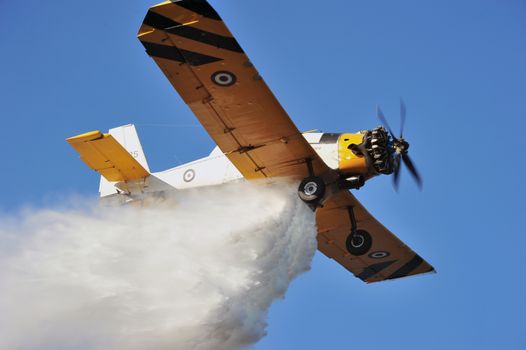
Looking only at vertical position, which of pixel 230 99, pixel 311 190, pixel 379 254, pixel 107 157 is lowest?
pixel 379 254

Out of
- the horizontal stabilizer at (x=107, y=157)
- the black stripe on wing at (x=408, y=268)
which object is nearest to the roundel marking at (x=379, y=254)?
the black stripe on wing at (x=408, y=268)

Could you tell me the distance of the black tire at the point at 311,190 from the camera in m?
16.5

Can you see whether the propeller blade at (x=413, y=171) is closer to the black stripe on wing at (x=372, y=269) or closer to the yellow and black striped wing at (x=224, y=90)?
the yellow and black striped wing at (x=224, y=90)

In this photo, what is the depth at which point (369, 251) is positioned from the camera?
1983 cm

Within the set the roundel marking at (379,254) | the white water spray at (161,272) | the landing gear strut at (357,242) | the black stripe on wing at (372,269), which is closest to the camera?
the white water spray at (161,272)

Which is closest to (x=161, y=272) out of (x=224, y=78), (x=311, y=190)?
(x=311, y=190)

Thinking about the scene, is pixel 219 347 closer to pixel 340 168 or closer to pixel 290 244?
pixel 290 244

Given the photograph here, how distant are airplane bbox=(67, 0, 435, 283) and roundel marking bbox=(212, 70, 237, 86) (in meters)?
0.02

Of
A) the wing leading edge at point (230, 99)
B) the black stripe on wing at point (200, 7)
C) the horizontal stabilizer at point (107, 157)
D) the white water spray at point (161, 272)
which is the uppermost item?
the horizontal stabilizer at point (107, 157)

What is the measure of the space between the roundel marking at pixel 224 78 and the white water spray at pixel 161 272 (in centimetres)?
332

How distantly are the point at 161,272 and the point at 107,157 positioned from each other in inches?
137

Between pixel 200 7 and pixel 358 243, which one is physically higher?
pixel 200 7

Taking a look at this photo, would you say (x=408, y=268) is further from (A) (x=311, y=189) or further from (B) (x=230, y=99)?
(B) (x=230, y=99)

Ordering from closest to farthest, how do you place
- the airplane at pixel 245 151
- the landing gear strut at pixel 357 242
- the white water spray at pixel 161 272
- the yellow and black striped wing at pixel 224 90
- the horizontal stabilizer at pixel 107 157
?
the yellow and black striped wing at pixel 224 90 → the airplane at pixel 245 151 → the white water spray at pixel 161 272 → the horizontal stabilizer at pixel 107 157 → the landing gear strut at pixel 357 242
